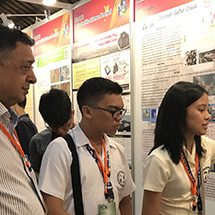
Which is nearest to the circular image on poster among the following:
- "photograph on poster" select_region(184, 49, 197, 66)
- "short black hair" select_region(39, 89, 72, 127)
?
"photograph on poster" select_region(184, 49, 197, 66)

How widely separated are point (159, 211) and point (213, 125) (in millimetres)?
1178

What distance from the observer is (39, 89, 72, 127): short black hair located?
8.20 feet

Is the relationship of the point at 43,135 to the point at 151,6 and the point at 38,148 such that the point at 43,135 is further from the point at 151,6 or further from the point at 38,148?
the point at 151,6

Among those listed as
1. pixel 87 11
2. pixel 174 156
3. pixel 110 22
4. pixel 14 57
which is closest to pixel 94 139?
pixel 174 156

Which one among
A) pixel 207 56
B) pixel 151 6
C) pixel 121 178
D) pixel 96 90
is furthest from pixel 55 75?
pixel 121 178

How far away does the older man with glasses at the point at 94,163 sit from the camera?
174cm

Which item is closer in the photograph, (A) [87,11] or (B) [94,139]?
(B) [94,139]

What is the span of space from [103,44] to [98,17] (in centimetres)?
40

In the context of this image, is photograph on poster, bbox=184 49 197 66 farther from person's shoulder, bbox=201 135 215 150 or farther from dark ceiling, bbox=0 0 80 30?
dark ceiling, bbox=0 0 80 30

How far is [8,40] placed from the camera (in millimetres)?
1430

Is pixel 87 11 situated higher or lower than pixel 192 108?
higher

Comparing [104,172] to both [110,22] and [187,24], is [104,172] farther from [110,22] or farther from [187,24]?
[110,22]

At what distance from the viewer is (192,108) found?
72.2 inches

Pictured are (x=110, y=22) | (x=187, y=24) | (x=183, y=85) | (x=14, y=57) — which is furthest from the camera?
(x=110, y=22)
